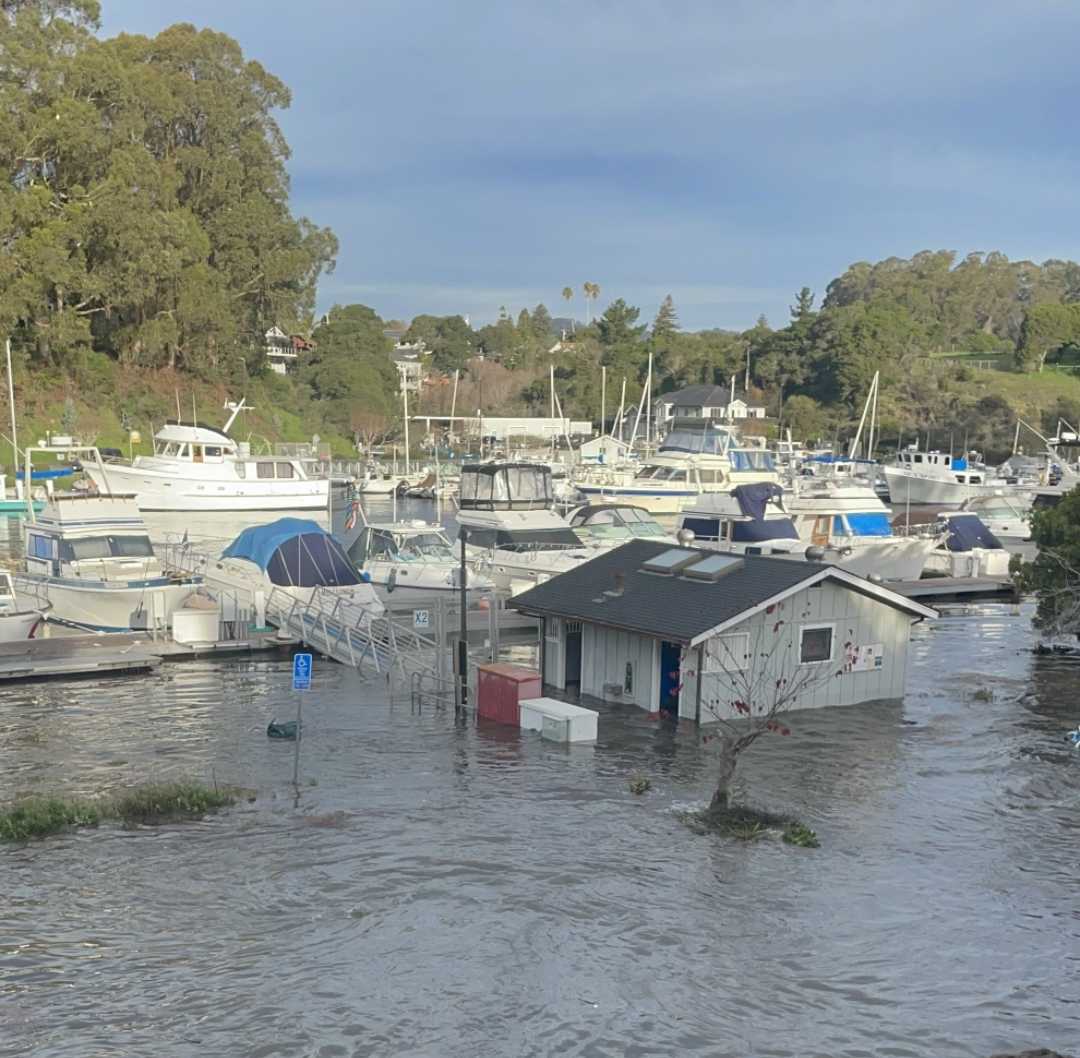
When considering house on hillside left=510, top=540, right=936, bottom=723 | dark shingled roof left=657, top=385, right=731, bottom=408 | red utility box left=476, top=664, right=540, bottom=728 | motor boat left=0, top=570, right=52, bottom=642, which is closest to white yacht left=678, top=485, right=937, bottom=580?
house on hillside left=510, top=540, right=936, bottom=723

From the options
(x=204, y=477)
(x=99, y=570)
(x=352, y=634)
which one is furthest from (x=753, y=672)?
(x=204, y=477)

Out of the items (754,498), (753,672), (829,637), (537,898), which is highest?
(754,498)

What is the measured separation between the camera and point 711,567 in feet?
81.6

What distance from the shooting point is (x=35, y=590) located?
109 ft

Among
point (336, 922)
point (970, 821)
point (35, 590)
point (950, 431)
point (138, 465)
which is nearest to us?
point (336, 922)

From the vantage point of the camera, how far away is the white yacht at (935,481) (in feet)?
269

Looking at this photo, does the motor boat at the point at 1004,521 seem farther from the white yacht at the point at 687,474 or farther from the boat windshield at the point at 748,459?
the white yacht at the point at 687,474

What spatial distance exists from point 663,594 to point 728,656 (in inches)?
74.2

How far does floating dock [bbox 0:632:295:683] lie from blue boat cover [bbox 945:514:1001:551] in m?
29.0

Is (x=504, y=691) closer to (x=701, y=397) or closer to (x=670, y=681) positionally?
(x=670, y=681)

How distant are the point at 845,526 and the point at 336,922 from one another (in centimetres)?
3526

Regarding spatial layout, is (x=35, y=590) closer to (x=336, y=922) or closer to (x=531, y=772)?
(x=531, y=772)

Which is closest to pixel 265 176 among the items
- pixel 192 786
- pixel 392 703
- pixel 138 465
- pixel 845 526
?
pixel 138 465

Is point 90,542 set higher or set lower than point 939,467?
lower
